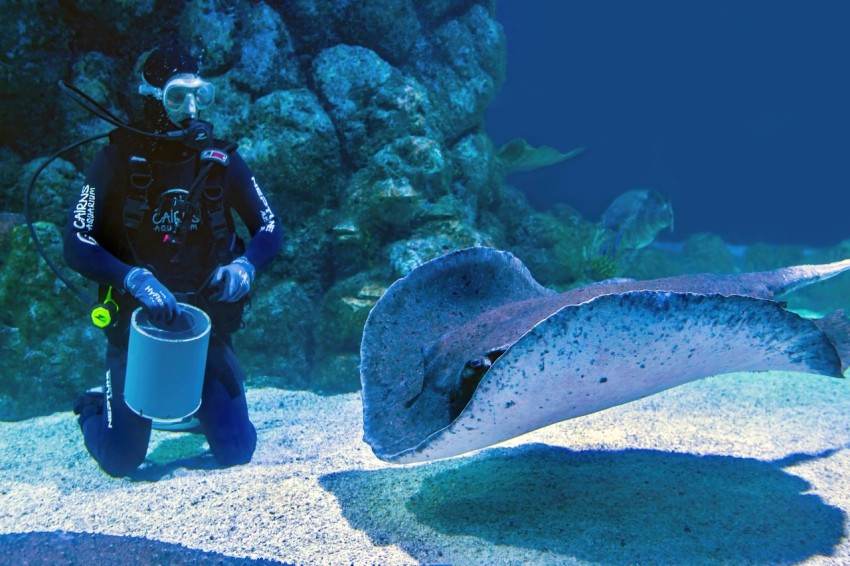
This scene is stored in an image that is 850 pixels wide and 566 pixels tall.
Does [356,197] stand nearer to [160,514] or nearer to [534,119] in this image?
[160,514]

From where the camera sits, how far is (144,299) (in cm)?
298

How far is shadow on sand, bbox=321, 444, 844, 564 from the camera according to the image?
2.23m

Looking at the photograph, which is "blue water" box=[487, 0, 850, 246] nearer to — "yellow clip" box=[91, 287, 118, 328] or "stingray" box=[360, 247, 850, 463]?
"stingray" box=[360, 247, 850, 463]

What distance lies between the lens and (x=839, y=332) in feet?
9.11

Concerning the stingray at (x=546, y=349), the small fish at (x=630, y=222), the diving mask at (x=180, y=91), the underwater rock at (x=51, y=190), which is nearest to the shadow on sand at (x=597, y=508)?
the stingray at (x=546, y=349)

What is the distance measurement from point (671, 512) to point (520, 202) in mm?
6496

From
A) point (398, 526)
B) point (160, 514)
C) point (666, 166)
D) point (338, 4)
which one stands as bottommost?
point (666, 166)

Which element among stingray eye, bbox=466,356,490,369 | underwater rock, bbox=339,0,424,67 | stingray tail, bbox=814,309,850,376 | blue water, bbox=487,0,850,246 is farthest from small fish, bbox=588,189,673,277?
blue water, bbox=487,0,850,246

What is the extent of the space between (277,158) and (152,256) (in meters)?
2.28

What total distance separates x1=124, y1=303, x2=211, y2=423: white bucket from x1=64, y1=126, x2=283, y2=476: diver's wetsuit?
0.46m

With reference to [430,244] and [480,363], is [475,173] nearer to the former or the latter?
[430,244]

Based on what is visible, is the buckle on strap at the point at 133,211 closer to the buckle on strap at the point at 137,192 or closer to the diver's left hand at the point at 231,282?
the buckle on strap at the point at 137,192

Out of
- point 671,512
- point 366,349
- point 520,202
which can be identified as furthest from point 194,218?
point 520,202

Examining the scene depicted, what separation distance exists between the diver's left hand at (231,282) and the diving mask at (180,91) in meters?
1.18
